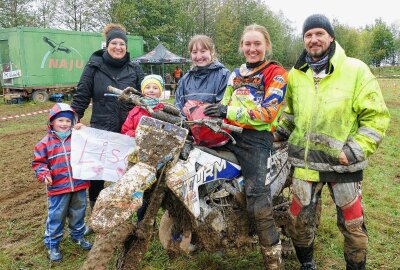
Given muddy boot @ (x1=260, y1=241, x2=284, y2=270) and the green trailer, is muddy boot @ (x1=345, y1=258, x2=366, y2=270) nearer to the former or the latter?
muddy boot @ (x1=260, y1=241, x2=284, y2=270)

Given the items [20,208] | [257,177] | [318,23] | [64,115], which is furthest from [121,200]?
[20,208]

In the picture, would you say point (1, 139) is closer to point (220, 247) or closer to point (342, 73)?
point (220, 247)

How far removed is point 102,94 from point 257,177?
6.47ft

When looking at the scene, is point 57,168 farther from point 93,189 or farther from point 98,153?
point 93,189

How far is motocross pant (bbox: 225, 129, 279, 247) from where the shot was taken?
3051 millimetres

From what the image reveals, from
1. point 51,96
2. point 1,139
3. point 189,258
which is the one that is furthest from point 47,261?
point 51,96

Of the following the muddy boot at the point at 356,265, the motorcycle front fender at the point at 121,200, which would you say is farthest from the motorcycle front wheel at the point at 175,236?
the muddy boot at the point at 356,265

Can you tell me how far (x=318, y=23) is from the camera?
2.95m

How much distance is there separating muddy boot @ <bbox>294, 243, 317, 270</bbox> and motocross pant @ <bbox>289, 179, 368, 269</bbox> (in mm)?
19

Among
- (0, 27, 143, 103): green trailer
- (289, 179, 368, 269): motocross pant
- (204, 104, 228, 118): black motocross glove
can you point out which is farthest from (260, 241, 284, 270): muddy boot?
(0, 27, 143, 103): green trailer

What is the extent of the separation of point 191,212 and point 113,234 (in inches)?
22.4

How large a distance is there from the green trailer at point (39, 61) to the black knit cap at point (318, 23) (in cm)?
1699

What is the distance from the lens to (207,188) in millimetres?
2994

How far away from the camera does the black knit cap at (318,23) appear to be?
2947 mm
